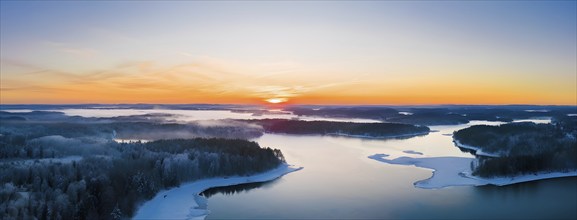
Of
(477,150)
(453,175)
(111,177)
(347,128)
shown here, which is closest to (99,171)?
(111,177)

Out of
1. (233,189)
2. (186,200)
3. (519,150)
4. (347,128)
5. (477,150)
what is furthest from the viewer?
(347,128)

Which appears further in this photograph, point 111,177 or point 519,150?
point 519,150

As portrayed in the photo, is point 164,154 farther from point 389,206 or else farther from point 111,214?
point 389,206

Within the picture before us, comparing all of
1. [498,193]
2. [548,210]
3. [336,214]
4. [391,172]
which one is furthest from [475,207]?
[391,172]

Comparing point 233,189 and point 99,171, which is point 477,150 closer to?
point 233,189

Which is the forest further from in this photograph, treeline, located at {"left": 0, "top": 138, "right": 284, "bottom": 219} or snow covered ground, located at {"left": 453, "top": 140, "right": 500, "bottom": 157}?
snow covered ground, located at {"left": 453, "top": 140, "right": 500, "bottom": 157}

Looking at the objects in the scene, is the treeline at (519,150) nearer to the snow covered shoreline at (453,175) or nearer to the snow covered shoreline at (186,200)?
the snow covered shoreline at (453,175)

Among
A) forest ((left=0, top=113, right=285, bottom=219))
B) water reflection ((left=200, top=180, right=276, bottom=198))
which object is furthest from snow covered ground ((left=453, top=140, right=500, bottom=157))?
water reflection ((left=200, top=180, right=276, bottom=198))
